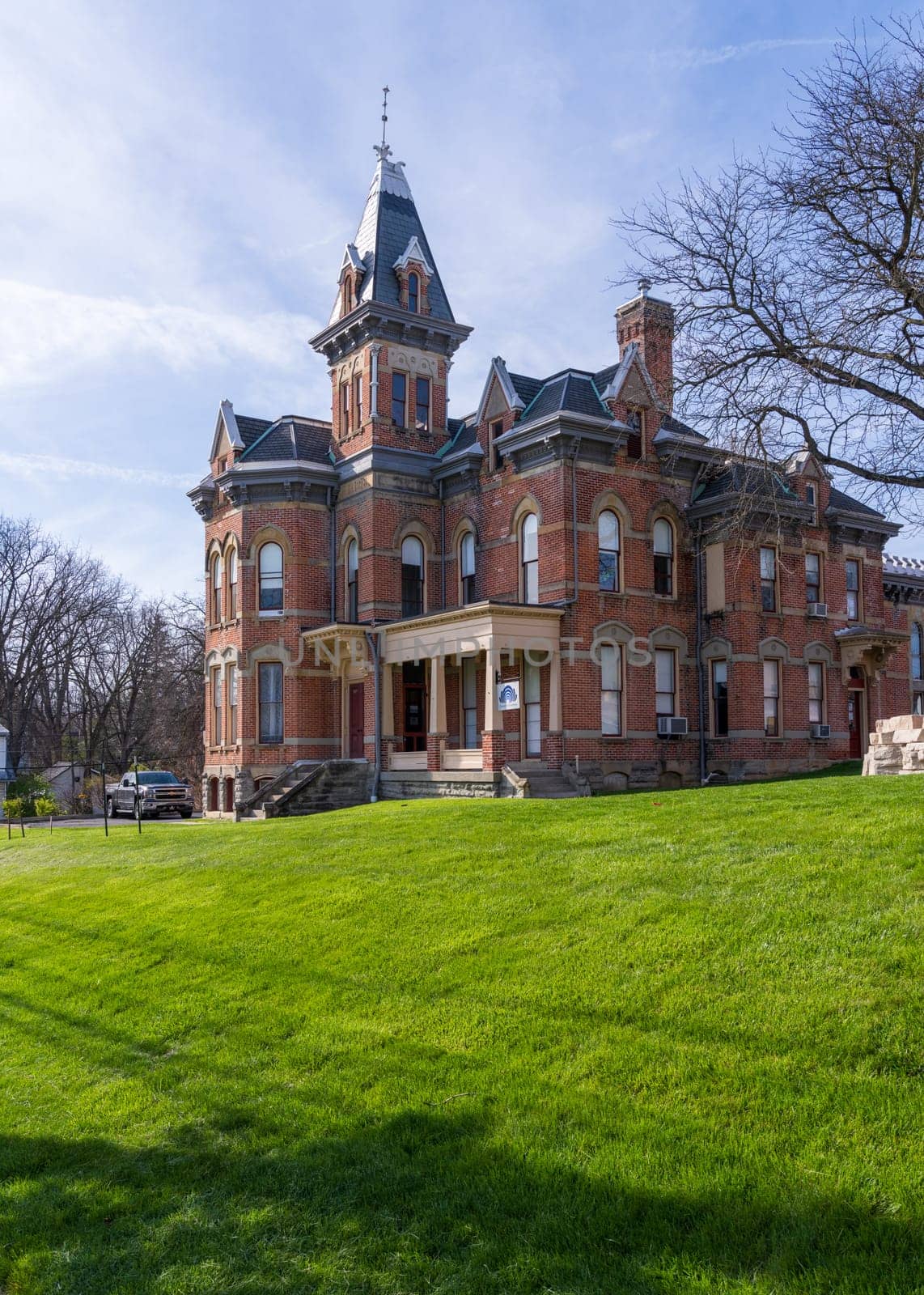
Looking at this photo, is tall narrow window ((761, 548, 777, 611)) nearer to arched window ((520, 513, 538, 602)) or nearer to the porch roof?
arched window ((520, 513, 538, 602))

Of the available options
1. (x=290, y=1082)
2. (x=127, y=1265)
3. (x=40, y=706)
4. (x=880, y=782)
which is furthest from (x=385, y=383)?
(x=40, y=706)

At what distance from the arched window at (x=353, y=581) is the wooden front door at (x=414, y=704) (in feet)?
7.34

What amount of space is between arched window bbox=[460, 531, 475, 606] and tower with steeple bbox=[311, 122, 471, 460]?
3.24 meters

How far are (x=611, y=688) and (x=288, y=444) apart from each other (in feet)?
42.1

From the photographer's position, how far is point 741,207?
1772 cm

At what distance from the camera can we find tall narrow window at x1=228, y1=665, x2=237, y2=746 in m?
32.5

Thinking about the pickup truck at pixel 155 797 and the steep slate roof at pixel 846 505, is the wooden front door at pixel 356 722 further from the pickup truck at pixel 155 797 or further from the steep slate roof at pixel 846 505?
the steep slate roof at pixel 846 505

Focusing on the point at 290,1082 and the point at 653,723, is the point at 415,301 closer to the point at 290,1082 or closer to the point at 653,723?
the point at 653,723

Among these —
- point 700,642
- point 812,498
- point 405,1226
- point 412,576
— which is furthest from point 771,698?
point 405,1226

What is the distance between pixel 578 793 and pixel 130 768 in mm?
33912

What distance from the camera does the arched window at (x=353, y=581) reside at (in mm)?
31281

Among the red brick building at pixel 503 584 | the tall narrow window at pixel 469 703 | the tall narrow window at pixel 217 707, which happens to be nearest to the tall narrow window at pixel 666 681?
the red brick building at pixel 503 584

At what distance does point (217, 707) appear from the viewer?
34.0m

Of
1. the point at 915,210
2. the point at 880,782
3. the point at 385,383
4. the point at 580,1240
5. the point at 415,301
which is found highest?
the point at 415,301
